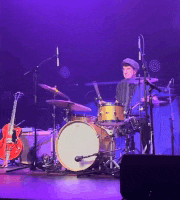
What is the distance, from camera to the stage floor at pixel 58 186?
3.02 metres

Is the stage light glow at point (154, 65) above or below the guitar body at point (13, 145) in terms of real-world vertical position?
above

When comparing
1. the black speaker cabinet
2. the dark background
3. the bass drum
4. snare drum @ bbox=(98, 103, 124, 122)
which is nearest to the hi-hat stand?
the bass drum

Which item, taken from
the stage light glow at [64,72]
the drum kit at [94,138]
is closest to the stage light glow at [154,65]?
the drum kit at [94,138]

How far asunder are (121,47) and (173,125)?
96.3 inches

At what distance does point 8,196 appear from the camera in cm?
296

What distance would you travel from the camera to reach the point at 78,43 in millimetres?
7688

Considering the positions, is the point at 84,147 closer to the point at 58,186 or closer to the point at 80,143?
the point at 80,143

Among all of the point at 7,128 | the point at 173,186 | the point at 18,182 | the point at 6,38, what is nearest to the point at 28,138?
the point at 7,128

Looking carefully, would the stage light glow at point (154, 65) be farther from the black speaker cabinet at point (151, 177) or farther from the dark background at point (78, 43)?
the black speaker cabinet at point (151, 177)

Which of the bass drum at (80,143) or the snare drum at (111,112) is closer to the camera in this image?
the snare drum at (111,112)

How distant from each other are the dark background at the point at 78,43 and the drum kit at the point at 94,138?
2.12 m

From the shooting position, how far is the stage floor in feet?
9.91

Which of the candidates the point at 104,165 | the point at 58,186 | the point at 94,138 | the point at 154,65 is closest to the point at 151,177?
the point at 58,186

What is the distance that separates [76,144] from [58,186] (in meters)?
1.44
